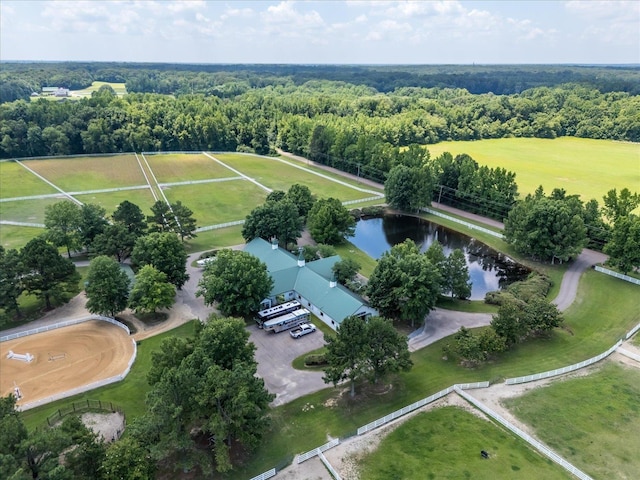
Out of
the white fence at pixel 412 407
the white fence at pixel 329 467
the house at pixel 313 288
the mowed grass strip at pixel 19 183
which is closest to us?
the white fence at pixel 329 467

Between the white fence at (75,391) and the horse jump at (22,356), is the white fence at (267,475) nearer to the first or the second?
the white fence at (75,391)

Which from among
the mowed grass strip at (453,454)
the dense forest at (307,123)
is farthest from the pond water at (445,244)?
the dense forest at (307,123)

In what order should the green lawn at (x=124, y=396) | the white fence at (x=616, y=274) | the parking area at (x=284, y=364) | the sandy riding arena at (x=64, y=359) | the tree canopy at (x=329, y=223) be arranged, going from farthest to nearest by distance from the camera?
the tree canopy at (x=329, y=223), the white fence at (x=616, y=274), the sandy riding arena at (x=64, y=359), the parking area at (x=284, y=364), the green lawn at (x=124, y=396)

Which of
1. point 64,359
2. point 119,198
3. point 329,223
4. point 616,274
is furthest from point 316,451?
point 119,198

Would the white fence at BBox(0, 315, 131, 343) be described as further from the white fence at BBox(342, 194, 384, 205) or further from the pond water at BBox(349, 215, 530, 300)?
the white fence at BBox(342, 194, 384, 205)

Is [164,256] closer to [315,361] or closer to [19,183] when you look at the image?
[315,361]

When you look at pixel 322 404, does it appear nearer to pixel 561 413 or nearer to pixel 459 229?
pixel 561 413
